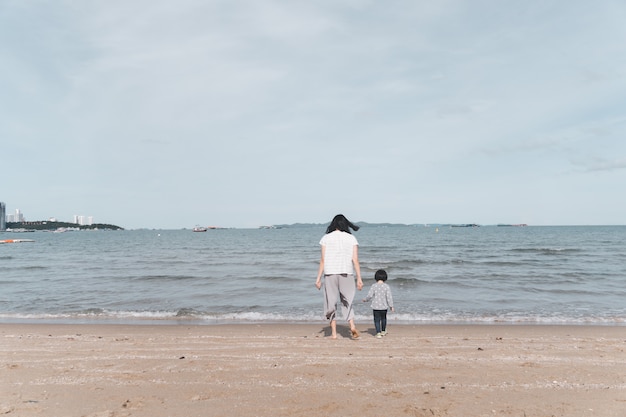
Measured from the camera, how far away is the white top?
24.6 ft

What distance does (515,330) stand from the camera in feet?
30.1

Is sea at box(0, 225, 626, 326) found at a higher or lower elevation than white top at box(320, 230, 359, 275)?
lower

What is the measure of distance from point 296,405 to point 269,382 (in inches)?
30.8

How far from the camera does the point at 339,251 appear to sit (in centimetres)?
752

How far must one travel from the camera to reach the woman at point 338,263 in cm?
751

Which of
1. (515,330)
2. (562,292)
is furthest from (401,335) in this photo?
(562,292)

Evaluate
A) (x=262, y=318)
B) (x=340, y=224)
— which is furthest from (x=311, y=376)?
(x=262, y=318)

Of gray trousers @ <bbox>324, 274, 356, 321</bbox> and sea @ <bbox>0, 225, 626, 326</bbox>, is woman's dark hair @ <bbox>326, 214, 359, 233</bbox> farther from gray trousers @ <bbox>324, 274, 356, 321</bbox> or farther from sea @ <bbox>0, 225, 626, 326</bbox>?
sea @ <bbox>0, 225, 626, 326</bbox>

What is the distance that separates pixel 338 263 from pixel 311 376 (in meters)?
2.65

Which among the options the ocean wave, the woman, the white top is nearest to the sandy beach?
the woman

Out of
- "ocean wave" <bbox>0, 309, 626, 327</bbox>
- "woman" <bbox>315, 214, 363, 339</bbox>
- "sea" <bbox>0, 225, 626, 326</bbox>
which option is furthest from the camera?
A: "sea" <bbox>0, 225, 626, 326</bbox>

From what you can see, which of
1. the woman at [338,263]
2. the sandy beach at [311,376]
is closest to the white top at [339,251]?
the woman at [338,263]

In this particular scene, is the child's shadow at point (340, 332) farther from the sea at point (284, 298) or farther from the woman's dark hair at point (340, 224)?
the woman's dark hair at point (340, 224)

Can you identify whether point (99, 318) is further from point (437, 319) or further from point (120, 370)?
point (437, 319)
